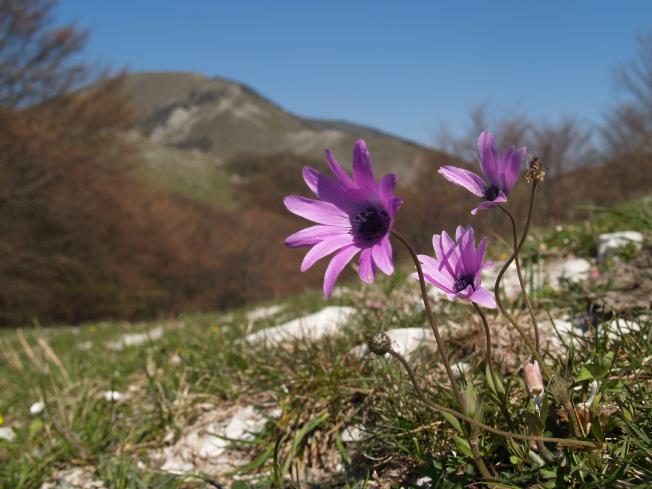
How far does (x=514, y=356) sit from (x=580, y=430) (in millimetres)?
777

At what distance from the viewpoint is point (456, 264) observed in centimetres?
125

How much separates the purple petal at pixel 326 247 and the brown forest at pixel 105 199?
14.1 metres

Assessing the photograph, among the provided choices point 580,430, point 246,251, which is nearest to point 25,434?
point 580,430

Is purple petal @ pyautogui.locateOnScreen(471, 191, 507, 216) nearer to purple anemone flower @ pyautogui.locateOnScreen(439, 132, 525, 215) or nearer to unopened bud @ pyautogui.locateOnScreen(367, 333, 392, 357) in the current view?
purple anemone flower @ pyautogui.locateOnScreen(439, 132, 525, 215)

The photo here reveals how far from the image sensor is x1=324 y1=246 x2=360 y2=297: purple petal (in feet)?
3.40

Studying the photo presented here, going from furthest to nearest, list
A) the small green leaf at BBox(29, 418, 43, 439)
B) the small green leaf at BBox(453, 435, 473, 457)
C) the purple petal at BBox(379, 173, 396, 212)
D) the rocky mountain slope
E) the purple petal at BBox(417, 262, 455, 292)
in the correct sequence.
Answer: the rocky mountain slope → the small green leaf at BBox(29, 418, 43, 439) → the small green leaf at BBox(453, 435, 473, 457) → the purple petal at BBox(417, 262, 455, 292) → the purple petal at BBox(379, 173, 396, 212)

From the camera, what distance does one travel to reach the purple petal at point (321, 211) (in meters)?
1.17

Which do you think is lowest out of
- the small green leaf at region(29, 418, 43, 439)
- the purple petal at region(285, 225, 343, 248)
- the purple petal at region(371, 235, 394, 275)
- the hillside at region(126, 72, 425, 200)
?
the small green leaf at region(29, 418, 43, 439)

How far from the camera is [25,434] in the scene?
274 cm

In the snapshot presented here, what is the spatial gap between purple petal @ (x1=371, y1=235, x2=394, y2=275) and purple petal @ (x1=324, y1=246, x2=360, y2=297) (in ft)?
0.15

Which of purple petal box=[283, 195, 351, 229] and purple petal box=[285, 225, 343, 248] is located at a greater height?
purple petal box=[283, 195, 351, 229]

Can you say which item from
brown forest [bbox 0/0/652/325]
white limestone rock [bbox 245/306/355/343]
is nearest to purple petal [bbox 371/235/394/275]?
white limestone rock [bbox 245/306/355/343]

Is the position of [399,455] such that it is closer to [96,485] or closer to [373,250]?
[373,250]

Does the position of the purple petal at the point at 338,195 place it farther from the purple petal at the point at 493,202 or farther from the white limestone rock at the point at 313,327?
the white limestone rock at the point at 313,327
